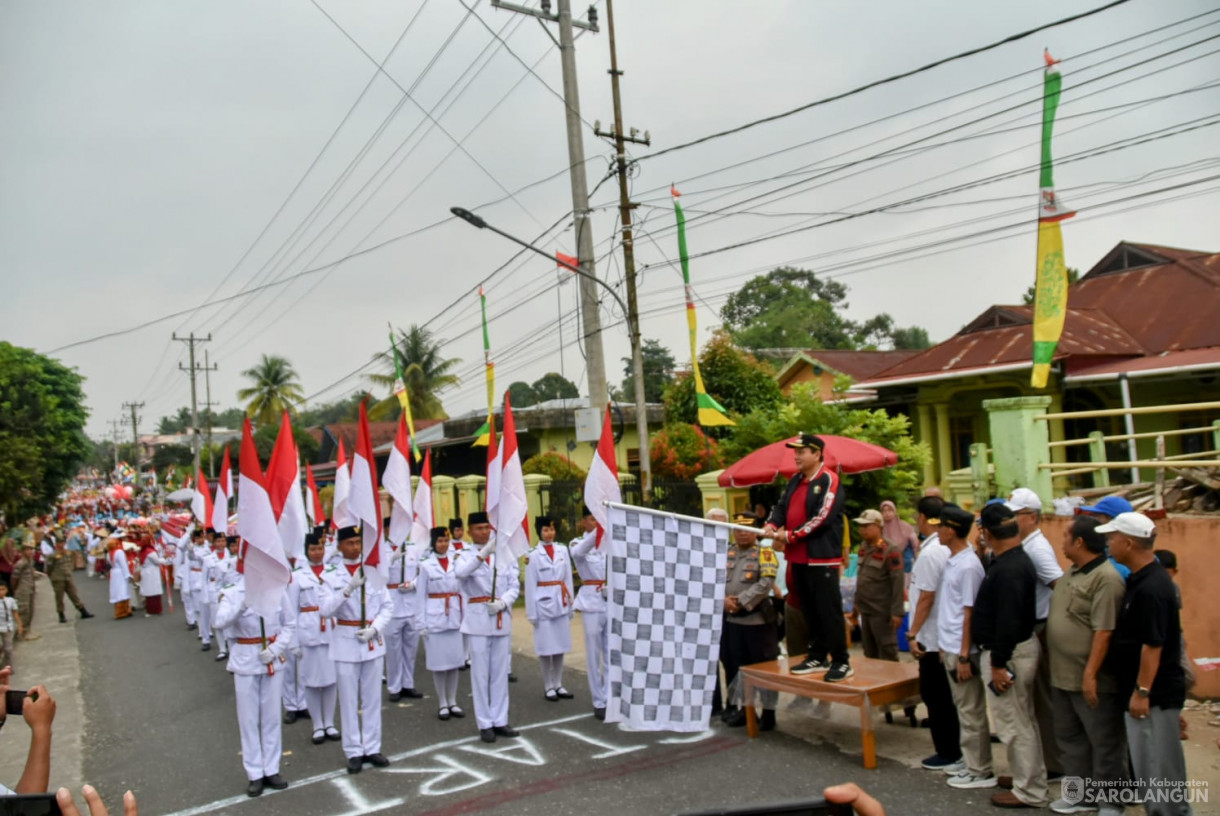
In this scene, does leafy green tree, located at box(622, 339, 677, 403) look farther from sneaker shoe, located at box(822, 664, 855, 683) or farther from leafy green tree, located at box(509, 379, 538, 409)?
sneaker shoe, located at box(822, 664, 855, 683)

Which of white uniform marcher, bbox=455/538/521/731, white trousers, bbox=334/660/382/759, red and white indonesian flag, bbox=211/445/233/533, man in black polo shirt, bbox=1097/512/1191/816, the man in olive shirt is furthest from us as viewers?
red and white indonesian flag, bbox=211/445/233/533

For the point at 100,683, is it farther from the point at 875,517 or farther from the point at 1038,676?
the point at 1038,676

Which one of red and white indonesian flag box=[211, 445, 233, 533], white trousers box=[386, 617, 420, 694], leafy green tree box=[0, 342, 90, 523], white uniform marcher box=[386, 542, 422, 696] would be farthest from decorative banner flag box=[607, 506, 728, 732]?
leafy green tree box=[0, 342, 90, 523]

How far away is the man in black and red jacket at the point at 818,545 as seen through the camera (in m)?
6.52

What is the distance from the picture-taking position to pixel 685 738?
7.32 metres

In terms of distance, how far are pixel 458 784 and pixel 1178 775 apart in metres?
4.56

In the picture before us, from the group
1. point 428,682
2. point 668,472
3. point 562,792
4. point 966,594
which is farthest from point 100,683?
→ point 966,594

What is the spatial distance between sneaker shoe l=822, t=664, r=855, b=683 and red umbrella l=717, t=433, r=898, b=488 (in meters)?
3.92

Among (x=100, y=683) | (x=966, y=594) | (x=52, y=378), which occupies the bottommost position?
(x=100, y=683)

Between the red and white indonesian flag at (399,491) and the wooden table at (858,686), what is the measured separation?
3.81m

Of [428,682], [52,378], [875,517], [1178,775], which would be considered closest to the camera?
[1178,775]

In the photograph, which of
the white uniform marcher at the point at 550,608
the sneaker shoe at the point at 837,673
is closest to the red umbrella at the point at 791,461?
the white uniform marcher at the point at 550,608

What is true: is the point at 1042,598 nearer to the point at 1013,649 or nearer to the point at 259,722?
the point at 1013,649

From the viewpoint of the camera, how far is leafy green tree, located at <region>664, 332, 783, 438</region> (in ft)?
66.4
